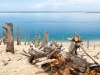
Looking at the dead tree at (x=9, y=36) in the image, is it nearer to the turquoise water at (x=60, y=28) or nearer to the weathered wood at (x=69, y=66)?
the weathered wood at (x=69, y=66)

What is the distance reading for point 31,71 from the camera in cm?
950

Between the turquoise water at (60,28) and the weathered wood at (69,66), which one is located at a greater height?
the turquoise water at (60,28)

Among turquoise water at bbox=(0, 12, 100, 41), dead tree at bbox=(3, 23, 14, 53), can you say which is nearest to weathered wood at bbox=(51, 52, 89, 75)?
dead tree at bbox=(3, 23, 14, 53)

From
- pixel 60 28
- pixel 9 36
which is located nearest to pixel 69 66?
pixel 9 36

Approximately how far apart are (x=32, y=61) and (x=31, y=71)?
1.36 metres

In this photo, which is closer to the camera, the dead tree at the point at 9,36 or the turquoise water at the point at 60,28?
the dead tree at the point at 9,36

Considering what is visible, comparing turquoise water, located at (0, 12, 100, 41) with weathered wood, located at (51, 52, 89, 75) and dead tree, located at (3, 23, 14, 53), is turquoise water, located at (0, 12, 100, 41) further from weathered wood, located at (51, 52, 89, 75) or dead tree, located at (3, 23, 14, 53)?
weathered wood, located at (51, 52, 89, 75)

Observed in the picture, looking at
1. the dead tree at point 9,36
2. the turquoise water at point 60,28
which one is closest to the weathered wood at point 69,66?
the dead tree at point 9,36

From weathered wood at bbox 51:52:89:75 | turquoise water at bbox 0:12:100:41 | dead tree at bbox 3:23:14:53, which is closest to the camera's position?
weathered wood at bbox 51:52:89:75

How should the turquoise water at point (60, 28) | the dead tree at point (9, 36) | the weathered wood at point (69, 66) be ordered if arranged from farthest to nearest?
the turquoise water at point (60, 28), the dead tree at point (9, 36), the weathered wood at point (69, 66)

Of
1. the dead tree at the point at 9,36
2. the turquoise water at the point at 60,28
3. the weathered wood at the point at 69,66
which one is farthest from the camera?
the turquoise water at the point at 60,28

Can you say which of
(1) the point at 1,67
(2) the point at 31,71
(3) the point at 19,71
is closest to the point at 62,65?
(2) the point at 31,71

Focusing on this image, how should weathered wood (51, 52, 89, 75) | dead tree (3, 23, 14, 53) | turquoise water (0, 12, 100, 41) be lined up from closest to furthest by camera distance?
1. weathered wood (51, 52, 89, 75)
2. dead tree (3, 23, 14, 53)
3. turquoise water (0, 12, 100, 41)

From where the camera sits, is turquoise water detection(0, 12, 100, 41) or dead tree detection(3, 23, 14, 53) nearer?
dead tree detection(3, 23, 14, 53)
